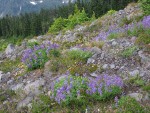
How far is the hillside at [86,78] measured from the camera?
7.71 meters

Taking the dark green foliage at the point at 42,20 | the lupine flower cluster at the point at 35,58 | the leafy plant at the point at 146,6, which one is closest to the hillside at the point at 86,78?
the lupine flower cluster at the point at 35,58

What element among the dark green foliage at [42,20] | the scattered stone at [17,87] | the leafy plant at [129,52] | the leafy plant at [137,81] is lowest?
the dark green foliage at [42,20]

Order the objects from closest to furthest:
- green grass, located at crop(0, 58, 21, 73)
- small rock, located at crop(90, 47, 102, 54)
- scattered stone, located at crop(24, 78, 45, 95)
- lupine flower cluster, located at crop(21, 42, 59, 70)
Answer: scattered stone, located at crop(24, 78, 45, 95)
small rock, located at crop(90, 47, 102, 54)
lupine flower cluster, located at crop(21, 42, 59, 70)
green grass, located at crop(0, 58, 21, 73)

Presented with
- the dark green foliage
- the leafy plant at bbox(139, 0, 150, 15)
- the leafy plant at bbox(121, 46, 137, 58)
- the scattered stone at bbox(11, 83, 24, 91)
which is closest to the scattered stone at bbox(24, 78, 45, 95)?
the scattered stone at bbox(11, 83, 24, 91)

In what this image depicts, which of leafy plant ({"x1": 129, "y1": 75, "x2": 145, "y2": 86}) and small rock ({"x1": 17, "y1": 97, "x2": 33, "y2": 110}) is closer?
leafy plant ({"x1": 129, "y1": 75, "x2": 145, "y2": 86})

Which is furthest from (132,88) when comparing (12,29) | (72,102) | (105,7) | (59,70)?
(12,29)

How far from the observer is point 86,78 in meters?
8.46

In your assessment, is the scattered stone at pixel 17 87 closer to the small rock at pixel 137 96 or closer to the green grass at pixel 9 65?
the green grass at pixel 9 65

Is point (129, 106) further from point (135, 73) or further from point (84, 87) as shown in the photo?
point (135, 73)

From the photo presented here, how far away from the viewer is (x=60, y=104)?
314 inches

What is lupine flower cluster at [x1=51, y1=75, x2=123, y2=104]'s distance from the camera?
7.79 metres

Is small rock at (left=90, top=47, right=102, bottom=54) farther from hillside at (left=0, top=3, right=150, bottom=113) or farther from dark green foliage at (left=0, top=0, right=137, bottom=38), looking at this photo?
dark green foliage at (left=0, top=0, right=137, bottom=38)

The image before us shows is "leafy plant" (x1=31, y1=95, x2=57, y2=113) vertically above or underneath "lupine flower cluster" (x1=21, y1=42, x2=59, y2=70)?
underneath

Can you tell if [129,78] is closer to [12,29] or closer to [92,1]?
[92,1]
